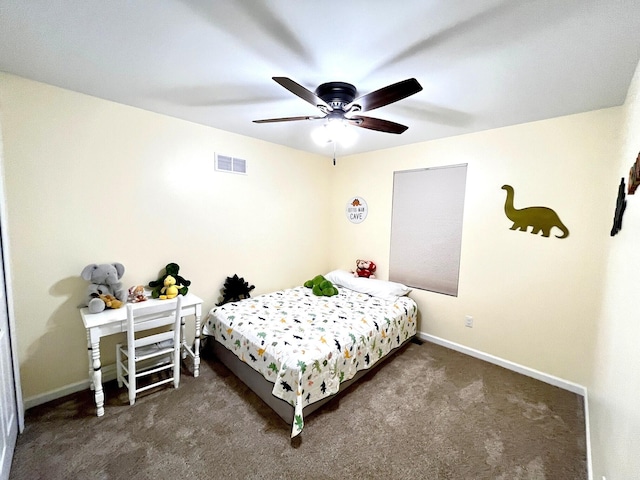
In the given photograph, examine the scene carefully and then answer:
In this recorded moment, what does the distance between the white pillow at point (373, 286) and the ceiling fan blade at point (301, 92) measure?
216 cm

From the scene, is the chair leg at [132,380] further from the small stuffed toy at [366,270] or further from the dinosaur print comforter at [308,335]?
the small stuffed toy at [366,270]

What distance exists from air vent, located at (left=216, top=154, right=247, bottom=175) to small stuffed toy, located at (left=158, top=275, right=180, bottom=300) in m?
1.25

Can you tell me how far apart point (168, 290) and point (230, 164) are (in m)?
1.47

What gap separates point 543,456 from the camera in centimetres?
169

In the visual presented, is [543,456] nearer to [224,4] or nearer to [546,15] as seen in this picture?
[546,15]

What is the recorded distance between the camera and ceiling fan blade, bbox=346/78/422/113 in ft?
4.20

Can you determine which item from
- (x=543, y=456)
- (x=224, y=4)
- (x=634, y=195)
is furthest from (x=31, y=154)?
(x=543, y=456)

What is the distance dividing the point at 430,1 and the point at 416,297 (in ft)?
9.50

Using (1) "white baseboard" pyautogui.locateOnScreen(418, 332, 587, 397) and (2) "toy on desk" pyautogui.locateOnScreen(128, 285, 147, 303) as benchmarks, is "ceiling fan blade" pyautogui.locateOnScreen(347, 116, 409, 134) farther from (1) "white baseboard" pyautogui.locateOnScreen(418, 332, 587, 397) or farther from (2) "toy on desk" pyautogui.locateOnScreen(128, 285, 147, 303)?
(1) "white baseboard" pyautogui.locateOnScreen(418, 332, 587, 397)

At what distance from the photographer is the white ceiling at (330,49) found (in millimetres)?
1157


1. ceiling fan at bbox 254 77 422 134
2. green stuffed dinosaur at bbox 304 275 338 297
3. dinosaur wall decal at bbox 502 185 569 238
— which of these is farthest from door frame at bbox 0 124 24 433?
dinosaur wall decal at bbox 502 185 569 238

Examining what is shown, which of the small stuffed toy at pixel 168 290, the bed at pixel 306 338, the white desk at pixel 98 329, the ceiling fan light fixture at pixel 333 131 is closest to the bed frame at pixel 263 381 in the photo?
the bed at pixel 306 338

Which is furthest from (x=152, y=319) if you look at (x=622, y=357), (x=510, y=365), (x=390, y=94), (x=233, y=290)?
(x=510, y=365)

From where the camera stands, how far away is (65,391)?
2.11 metres
